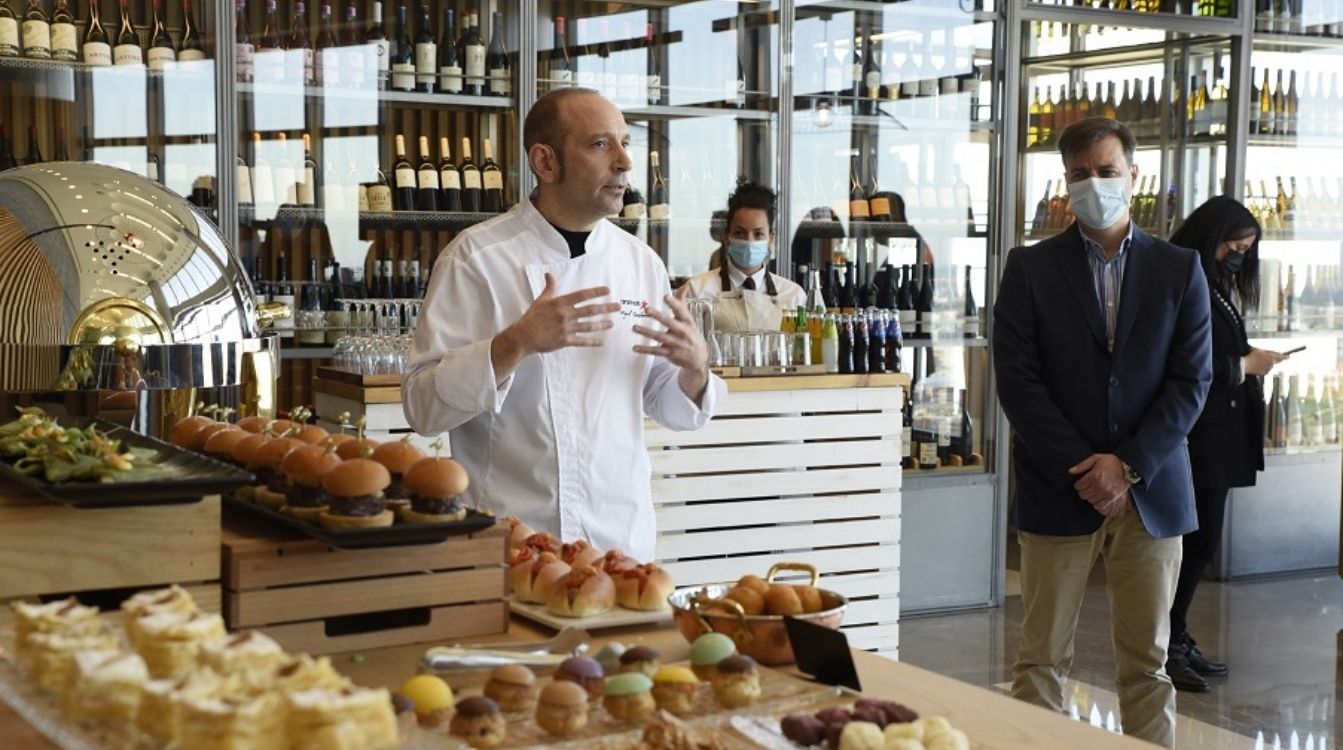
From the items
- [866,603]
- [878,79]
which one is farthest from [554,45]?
[866,603]

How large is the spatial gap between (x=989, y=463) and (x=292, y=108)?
3.63 metres

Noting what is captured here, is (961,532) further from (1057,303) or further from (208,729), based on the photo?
(208,729)

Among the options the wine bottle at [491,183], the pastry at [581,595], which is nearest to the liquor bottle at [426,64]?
the wine bottle at [491,183]

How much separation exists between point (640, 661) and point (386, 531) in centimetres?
39

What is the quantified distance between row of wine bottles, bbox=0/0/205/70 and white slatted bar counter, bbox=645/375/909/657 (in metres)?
2.43

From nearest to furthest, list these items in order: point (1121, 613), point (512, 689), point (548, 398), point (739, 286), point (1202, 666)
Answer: point (512, 689) < point (548, 398) < point (1121, 613) < point (1202, 666) < point (739, 286)

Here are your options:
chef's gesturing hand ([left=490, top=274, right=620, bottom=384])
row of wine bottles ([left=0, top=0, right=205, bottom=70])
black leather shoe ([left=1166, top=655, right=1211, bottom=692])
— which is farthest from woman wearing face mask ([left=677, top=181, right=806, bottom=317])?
chef's gesturing hand ([left=490, top=274, right=620, bottom=384])

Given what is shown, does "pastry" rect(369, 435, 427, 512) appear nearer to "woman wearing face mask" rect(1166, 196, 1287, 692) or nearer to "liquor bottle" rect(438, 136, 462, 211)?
"woman wearing face mask" rect(1166, 196, 1287, 692)

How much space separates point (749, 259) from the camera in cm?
644

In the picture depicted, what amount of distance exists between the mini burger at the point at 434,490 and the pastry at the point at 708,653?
1.36 ft

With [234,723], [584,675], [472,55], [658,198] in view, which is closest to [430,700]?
[584,675]

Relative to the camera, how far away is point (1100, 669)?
6004mm

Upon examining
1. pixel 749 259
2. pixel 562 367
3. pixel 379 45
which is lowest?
pixel 562 367

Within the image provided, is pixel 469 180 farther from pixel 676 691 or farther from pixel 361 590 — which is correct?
pixel 676 691
